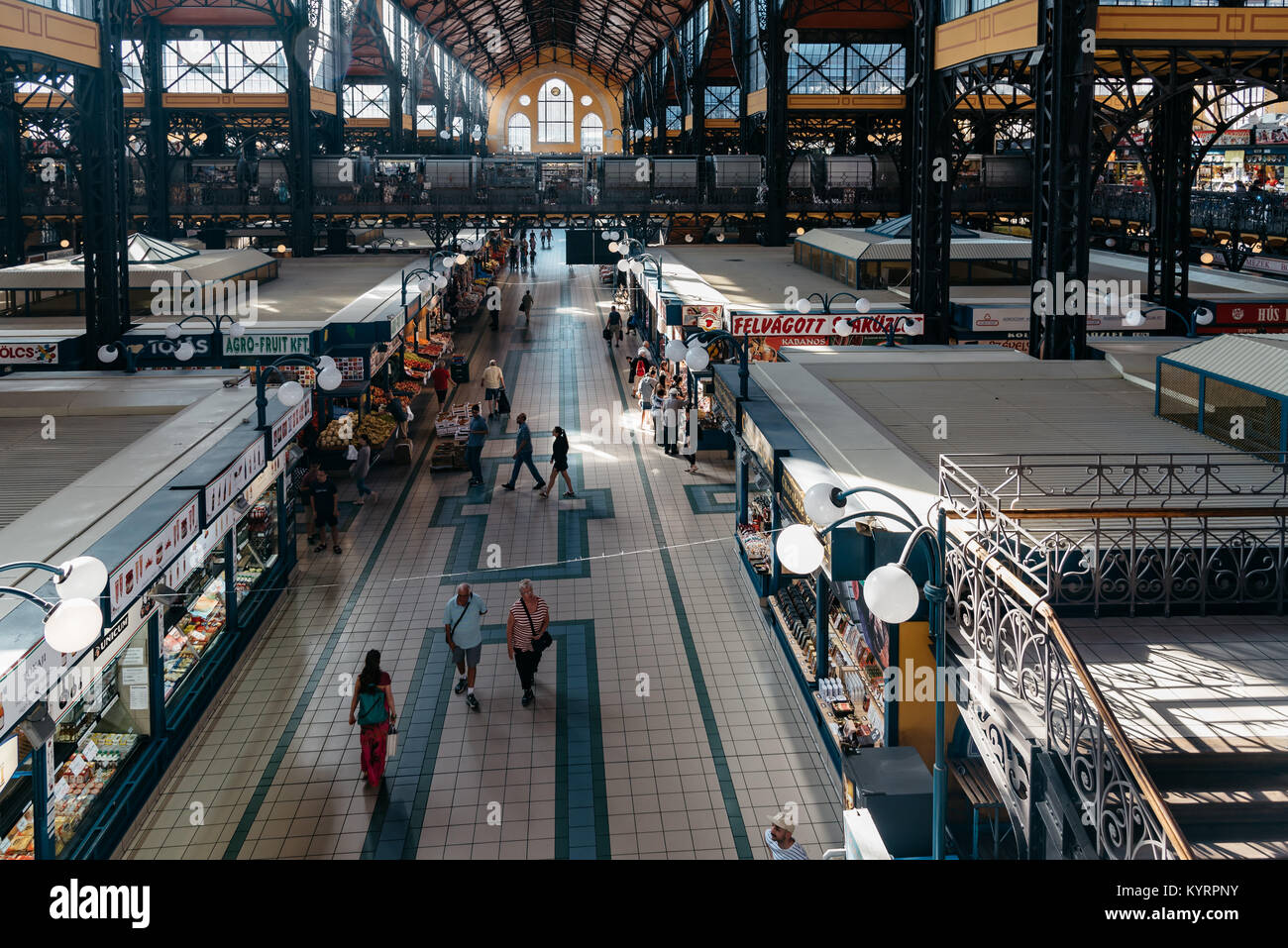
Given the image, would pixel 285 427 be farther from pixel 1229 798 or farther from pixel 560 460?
pixel 1229 798

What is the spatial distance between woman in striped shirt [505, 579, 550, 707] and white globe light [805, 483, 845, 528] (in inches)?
199

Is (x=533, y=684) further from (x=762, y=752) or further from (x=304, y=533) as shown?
(x=304, y=533)

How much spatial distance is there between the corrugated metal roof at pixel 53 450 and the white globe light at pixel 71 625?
4.64 metres

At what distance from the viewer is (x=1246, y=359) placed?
10.5 metres

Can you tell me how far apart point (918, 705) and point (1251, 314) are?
1627cm

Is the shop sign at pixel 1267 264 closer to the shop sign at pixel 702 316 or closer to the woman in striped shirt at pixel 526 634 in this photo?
the shop sign at pixel 702 316

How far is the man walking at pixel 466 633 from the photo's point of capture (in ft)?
35.5

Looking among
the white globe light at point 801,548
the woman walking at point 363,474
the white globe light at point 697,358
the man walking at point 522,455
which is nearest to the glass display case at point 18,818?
the white globe light at point 801,548

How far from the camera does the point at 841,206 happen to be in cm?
4019

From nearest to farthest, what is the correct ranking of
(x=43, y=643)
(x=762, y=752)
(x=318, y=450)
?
(x=43, y=643)
(x=762, y=752)
(x=318, y=450)

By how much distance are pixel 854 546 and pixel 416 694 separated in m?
5.56

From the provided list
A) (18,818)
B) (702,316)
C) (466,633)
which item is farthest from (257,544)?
(702,316)

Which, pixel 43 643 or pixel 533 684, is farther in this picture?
pixel 533 684

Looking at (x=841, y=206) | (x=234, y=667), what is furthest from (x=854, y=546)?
(x=841, y=206)
